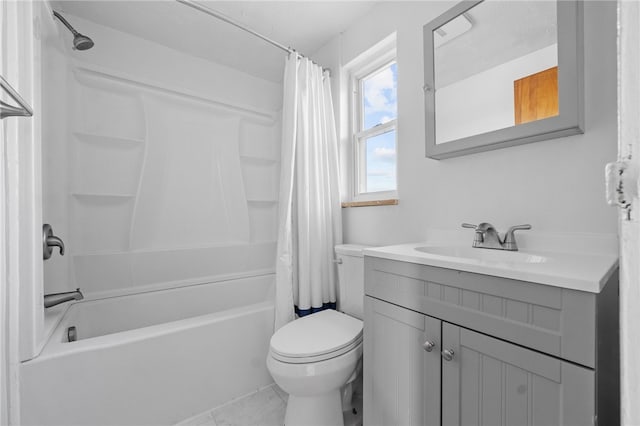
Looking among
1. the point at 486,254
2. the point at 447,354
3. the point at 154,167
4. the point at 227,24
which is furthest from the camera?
the point at 154,167

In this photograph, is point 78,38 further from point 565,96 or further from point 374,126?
point 565,96

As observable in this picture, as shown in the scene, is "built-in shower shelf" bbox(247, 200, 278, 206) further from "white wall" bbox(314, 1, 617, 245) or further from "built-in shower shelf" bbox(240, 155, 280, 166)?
"white wall" bbox(314, 1, 617, 245)

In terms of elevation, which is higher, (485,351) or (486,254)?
(486,254)

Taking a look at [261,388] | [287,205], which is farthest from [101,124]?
[261,388]

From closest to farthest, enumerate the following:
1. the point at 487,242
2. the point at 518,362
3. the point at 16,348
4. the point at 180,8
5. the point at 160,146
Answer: the point at 518,362, the point at 16,348, the point at 487,242, the point at 180,8, the point at 160,146

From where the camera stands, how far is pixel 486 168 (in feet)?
4.02

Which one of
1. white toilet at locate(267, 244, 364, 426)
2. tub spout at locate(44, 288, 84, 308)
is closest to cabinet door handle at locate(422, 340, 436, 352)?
white toilet at locate(267, 244, 364, 426)

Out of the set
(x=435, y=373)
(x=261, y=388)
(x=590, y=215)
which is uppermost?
(x=590, y=215)

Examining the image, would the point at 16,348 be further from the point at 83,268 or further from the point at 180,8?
the point at 180,8

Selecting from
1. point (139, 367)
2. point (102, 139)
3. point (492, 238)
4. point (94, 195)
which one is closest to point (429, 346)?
point (492, 238)

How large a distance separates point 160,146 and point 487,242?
2119 mm

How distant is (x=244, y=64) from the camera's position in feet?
7.48

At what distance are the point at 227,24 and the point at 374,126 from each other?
1.19m

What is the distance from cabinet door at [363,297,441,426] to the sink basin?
307mm
